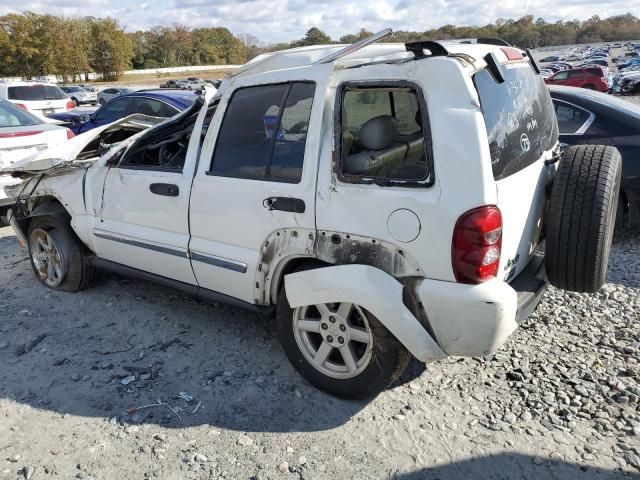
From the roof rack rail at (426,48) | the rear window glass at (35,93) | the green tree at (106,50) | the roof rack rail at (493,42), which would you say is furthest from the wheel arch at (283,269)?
the green tree at (106,50)

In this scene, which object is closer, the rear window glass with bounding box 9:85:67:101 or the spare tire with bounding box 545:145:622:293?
the spare tire with bounding box 545:145:622:293

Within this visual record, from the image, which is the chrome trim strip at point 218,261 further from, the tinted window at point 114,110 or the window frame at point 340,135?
the tinted window at point 114,110

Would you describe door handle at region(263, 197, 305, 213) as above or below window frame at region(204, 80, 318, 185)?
below

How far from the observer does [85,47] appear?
76.9 meters

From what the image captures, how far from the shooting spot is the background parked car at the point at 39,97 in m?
16.3

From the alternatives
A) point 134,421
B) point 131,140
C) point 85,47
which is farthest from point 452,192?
point 85,47

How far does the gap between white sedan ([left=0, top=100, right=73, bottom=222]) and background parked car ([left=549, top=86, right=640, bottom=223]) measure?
19.0 ft

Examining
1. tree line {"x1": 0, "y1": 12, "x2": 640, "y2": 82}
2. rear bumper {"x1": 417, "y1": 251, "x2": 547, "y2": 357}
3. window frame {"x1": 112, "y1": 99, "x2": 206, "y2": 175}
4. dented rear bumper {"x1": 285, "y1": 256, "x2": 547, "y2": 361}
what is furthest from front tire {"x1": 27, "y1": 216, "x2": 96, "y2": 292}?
tree line {"x1": 0, "y1": 12, "x2": 640, "y2": 82}

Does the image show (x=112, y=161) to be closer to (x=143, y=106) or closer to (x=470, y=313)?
(x=470, y=313)

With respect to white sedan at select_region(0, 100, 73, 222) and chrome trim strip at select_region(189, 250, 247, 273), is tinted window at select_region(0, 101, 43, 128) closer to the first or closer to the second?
white sedan at select_region(0, 100, 73, 222)

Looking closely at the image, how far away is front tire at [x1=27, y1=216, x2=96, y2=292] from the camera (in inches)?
181

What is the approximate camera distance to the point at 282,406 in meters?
3.12

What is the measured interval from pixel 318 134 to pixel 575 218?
1.43 metres

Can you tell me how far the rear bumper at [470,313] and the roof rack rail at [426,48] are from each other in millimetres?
1113
